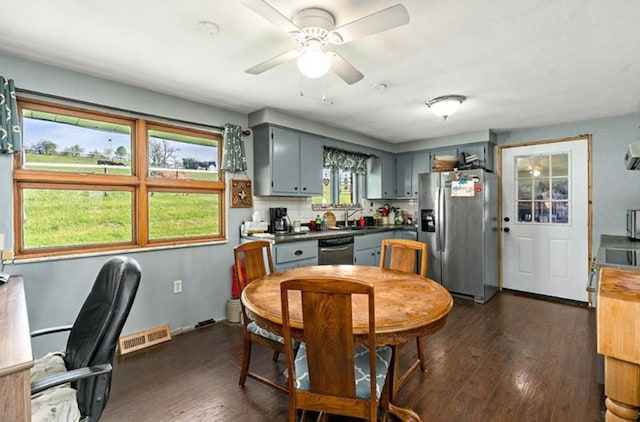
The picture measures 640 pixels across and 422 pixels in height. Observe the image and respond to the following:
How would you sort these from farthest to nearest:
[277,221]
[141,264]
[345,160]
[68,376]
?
1. [345,160]
2. [277,221]
3. [141,264]
4. [68,376]

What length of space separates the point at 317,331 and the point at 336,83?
7.13 ft

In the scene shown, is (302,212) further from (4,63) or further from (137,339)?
(4,63)

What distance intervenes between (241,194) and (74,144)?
60.7 inches

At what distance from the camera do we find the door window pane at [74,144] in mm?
2379

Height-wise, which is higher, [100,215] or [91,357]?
[100,215]

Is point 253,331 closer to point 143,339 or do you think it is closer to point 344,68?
point 143,339

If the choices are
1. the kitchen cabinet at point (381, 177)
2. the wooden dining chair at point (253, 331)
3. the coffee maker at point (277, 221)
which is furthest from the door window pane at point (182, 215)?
the kitchen cabinet at point (381, 177)

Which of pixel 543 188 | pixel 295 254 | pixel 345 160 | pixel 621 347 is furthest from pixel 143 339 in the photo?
pixel 543 188

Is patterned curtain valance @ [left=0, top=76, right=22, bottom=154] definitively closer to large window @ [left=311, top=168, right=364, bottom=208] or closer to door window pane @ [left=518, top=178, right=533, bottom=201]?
large window @ [left=311, top=168, right=364, bottom=208]

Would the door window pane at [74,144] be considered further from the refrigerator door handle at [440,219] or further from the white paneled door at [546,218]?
the white paneled door at [546,218]

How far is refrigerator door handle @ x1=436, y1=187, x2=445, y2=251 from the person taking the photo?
423 cm

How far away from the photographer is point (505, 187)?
14.6 feet

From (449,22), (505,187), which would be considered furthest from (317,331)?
(505,187)

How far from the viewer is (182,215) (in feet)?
Result: 10.5
